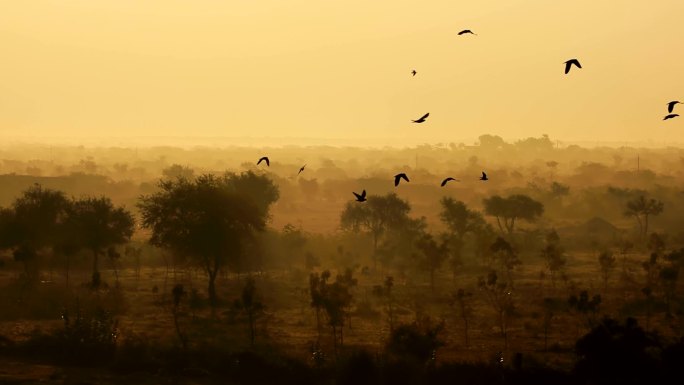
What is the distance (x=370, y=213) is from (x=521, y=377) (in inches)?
2018

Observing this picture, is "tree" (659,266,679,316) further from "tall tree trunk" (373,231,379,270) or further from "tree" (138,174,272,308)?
"tree" (138,174,272,308)

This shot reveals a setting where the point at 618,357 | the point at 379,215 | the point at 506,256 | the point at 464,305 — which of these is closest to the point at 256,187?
the point at 379,215

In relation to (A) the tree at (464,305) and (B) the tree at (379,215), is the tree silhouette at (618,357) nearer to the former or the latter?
(A) the tree at (464,305)

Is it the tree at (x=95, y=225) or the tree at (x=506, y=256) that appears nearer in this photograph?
the tree at (x=506, y=256)

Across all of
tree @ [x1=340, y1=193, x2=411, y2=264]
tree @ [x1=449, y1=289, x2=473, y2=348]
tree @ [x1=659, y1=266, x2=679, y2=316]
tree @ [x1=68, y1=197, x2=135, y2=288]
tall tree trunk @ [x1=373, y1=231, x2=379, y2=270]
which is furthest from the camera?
tree @ [x1=340, y1=193, x2=411, y2=264]

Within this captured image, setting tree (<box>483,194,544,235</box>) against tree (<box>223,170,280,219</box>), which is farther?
tree (<box>483,194,544,235</box>)

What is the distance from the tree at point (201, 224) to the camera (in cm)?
4666

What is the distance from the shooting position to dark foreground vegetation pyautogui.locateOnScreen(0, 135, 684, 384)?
2761 cm

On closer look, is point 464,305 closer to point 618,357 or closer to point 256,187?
point 618,357

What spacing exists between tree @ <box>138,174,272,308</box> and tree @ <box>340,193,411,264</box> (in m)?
23.8

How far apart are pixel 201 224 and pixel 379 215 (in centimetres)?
3024

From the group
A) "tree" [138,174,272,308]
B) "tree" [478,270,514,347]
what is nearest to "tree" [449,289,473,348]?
"tree" [478,270,514,347]

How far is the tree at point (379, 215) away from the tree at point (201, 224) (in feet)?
78.2

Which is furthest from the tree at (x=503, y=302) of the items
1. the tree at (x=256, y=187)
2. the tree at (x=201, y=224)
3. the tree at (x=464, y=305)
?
the tree at (x=256, y=187)
